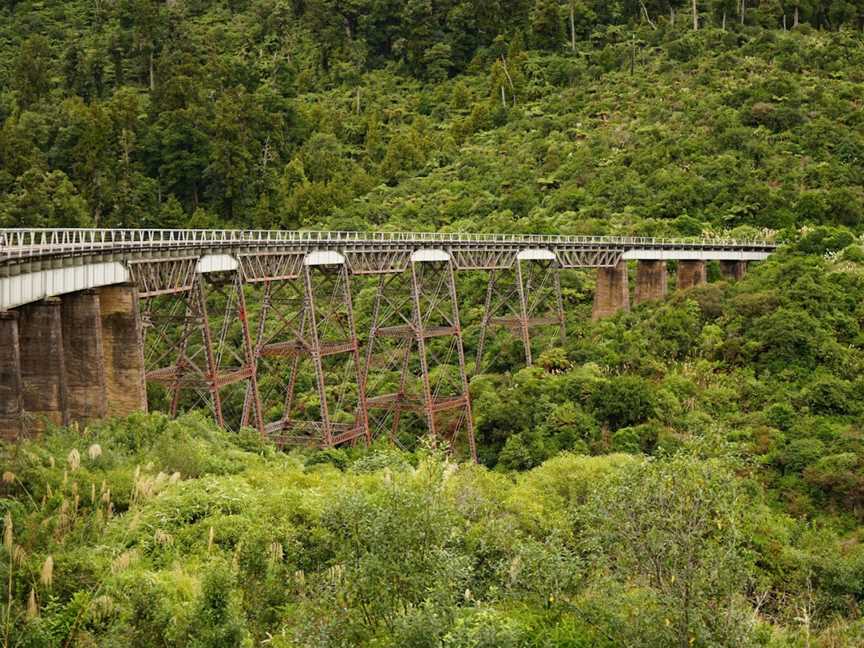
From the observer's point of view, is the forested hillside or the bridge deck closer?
the bridge deck

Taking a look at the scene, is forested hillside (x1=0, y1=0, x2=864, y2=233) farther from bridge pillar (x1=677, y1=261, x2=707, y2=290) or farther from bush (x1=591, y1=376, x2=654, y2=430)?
bush (x1=591, y1=376, x2=654, y2=430)

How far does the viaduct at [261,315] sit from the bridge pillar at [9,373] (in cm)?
3

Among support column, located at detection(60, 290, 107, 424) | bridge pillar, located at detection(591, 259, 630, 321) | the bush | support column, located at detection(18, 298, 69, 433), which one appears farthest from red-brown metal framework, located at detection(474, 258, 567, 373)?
support column, located at detection(18, 298, 69, 433)

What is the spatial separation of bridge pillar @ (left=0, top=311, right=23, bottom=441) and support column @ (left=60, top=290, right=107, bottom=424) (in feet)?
15.9

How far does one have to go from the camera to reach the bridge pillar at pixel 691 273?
56.7 metres

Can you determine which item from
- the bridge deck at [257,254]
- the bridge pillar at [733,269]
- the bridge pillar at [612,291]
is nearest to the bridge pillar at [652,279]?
the bridge deck at [257,254]

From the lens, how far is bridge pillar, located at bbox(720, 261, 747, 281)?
57359mm

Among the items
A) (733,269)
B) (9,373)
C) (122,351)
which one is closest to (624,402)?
(733,269)

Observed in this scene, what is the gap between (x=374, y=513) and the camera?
17625 millimetres

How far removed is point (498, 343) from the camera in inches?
2148

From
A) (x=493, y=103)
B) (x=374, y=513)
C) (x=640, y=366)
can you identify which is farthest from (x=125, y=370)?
(x=493, y=103)

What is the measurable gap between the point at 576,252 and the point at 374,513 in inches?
1418

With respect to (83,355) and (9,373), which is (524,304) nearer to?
(83,355)

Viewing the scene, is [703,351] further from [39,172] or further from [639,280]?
[39,172]
